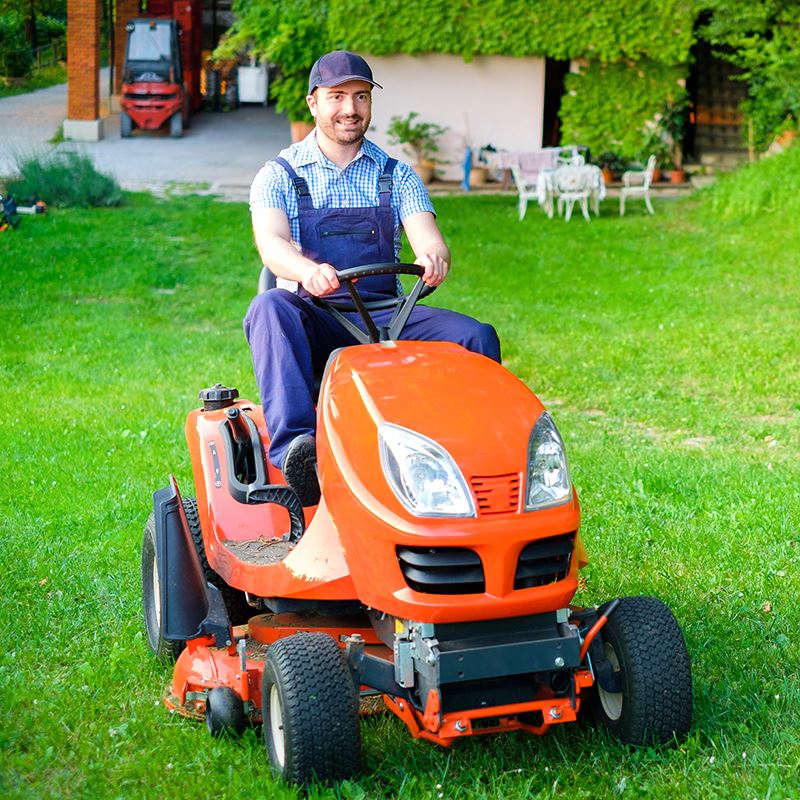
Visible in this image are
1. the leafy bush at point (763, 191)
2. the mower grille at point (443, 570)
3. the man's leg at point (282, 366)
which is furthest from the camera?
the leafy bush at point (763, 191)

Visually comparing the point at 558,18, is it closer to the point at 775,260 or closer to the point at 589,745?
the point at 775,260

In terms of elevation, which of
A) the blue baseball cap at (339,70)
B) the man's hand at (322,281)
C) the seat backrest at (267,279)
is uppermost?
the blue baseball cap at (339,70)

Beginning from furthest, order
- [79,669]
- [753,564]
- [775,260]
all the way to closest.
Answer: [775,260]
[753,564]
[79,669]

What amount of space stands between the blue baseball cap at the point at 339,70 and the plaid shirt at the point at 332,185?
0.26 m

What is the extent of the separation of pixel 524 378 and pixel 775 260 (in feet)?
19.0

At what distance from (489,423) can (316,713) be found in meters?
0.83

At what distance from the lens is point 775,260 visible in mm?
13922

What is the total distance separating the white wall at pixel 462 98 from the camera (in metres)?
22.4

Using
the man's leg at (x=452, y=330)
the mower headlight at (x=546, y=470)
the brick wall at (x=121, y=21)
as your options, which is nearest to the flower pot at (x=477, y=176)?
the brick wall at (x=121, y=21)

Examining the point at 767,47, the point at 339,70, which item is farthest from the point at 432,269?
the point at 767,47

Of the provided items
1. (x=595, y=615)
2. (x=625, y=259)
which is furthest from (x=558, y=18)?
(x=595, y=615)

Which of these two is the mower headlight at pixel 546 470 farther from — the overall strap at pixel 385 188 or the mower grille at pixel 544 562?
the overall strap at pixel 385 188

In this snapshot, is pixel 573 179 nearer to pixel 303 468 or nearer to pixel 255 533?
pixel 255 533

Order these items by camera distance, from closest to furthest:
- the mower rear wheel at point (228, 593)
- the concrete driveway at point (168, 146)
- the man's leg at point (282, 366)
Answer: the man's leg at point (282, 366)
the mower rear wheel at point (228, 593)
the concrete driveway at point (168, 146)
